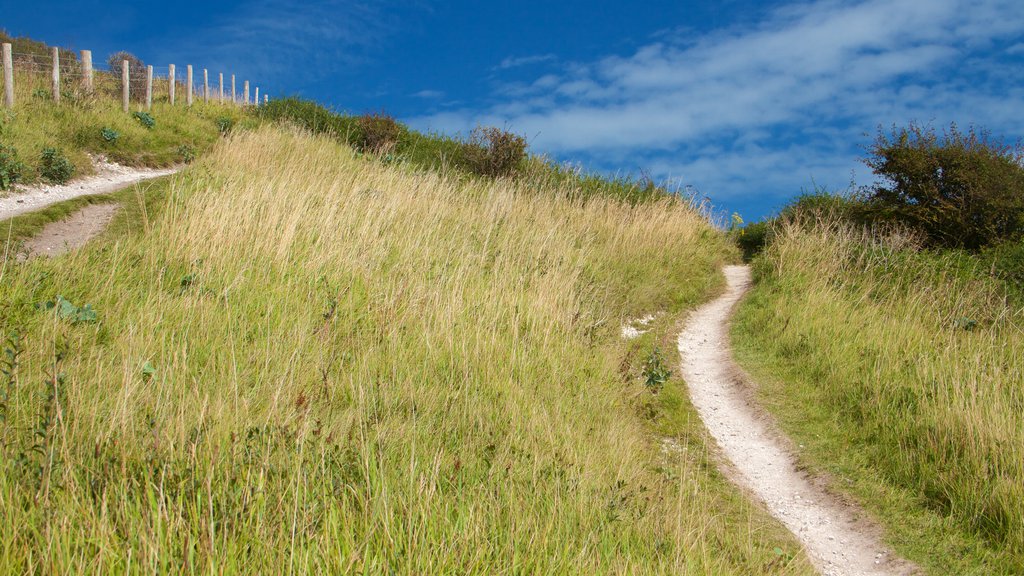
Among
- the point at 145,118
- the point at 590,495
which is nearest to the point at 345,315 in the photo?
the point at 590,495

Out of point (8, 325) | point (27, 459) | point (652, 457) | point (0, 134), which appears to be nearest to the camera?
point (27, 459)

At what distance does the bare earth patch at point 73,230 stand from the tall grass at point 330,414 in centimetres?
213

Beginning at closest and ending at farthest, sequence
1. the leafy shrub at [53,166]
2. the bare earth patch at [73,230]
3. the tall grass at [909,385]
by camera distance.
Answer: the tall grass at [909,385], the bare earth patch at [73,230], the leafy shrub at [53,166]

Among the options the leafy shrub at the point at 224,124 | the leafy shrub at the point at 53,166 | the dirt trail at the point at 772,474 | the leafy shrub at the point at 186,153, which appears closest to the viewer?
the dirt trail at the point at 772,474

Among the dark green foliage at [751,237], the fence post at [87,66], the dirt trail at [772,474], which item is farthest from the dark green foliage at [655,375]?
the fence post at [87,66]

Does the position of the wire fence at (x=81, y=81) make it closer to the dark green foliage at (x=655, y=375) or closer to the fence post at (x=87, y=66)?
the fence post at (x=87, y=66)

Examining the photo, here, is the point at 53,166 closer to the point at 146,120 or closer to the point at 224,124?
the point at 146,120

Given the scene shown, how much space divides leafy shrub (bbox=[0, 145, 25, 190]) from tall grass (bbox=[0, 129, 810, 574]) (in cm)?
630

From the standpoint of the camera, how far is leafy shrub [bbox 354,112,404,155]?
74.0 ft

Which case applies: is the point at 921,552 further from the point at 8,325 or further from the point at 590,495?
the point at 8,325

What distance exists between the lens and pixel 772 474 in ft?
25.5

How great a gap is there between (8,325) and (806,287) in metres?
12.7

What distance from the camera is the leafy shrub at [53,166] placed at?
1465 cm

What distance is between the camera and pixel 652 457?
6977mm
